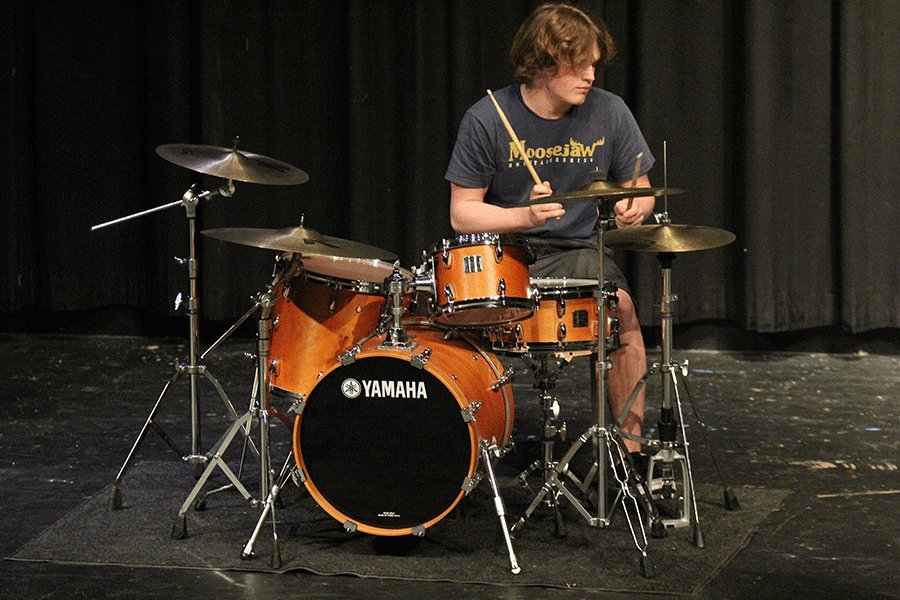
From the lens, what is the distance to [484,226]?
10.8ft

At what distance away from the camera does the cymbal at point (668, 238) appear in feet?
9.37

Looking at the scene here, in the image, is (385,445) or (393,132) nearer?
(385,445)

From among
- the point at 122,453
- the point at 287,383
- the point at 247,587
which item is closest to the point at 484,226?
the point at 287,383

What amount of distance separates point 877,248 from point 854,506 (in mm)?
2653

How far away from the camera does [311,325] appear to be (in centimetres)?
309

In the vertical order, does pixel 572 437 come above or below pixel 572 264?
below

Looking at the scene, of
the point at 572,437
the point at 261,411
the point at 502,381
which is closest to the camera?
the point at 261,411

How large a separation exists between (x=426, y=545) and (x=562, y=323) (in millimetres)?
691

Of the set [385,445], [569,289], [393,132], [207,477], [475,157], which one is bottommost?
[207,477]

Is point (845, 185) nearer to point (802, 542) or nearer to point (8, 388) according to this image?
point (802, 542)

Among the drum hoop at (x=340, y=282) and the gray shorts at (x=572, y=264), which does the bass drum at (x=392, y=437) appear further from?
the gray shorts at (x=572, y=264)

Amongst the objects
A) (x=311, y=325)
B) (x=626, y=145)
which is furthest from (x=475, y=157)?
(x=311, y=325)

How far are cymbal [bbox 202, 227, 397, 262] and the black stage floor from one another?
0.81 meters

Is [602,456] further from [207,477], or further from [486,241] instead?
[207,477]
